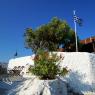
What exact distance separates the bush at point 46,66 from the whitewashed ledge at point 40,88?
2.16 ft

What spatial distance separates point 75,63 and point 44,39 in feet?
39.8

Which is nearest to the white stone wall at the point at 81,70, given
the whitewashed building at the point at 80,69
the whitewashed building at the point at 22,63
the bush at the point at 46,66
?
the whitewashed building at the point at 80,69

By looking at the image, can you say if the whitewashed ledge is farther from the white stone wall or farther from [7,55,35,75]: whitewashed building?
[7,55,35,75]: whitewashed building

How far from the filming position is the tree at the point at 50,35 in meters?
28.1

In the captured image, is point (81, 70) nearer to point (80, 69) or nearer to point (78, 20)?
point (80, 69)

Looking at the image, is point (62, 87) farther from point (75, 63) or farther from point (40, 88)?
point (75, 63)

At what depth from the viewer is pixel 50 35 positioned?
28.1 metres

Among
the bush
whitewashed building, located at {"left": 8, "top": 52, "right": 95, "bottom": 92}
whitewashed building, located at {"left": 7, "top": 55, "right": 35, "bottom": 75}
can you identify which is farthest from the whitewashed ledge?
whitewashed building, located at {"left": 7, "top": 55, "right": 35, "bottom": 75}

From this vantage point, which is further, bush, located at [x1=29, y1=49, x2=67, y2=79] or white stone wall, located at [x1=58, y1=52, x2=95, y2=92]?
white stone wall, located at [x1=58, y1=52, x2=95, y2=92]

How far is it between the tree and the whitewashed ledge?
13.5 metres

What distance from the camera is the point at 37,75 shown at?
1545 cm

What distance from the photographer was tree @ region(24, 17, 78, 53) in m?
28.1

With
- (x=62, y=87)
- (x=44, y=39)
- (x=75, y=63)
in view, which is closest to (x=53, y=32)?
(x=44, y=39)

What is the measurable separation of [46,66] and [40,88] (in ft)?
6.36
